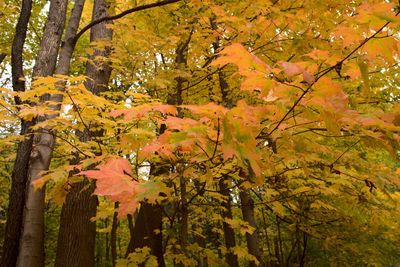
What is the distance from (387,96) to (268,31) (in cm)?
429

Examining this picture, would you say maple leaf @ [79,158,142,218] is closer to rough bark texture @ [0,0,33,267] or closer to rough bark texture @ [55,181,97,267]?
rough bark texture @ [0,0,33,267]

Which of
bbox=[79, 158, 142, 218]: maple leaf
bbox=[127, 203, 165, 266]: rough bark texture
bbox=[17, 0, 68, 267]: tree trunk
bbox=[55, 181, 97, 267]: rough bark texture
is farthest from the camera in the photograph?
bbox=[127, 203, 165, 266]: rough bark texture

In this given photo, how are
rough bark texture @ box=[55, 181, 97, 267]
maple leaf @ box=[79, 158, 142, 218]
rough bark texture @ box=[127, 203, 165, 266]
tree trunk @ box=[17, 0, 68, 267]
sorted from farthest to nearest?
rough bark texture @ box=[127, 203, 165, 266], rough bark texture @ box=[55, 181, 97, 267], tree trunk @ box=[17, 0, 68, 267], maple leaf @ box=[79, 158, 142, 218]

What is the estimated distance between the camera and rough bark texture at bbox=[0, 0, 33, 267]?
248 centimetres

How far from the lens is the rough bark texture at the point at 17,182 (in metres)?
2.48

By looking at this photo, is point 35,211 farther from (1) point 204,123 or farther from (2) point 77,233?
(1) point 204,123

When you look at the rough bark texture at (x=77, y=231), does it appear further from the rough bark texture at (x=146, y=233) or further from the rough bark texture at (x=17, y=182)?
the rough bark texture at (x=146, y=233)

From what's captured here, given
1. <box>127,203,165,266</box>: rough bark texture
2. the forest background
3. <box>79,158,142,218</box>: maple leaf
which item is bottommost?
<box>127,203,165,266</box>: rough bark texture

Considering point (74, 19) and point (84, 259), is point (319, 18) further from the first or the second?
point (84, 259)

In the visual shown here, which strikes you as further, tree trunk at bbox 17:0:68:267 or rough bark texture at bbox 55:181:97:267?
rough bark texture at bbox 55:181:97:267

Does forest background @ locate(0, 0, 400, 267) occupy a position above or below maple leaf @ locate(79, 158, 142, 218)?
above

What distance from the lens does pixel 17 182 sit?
8.94 ft

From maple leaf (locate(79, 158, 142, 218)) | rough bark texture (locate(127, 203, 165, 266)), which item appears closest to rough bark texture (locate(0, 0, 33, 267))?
maple leaf (locate(79, 158, 142, 218))

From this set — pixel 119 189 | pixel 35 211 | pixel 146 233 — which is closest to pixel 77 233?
pixel 35 211
